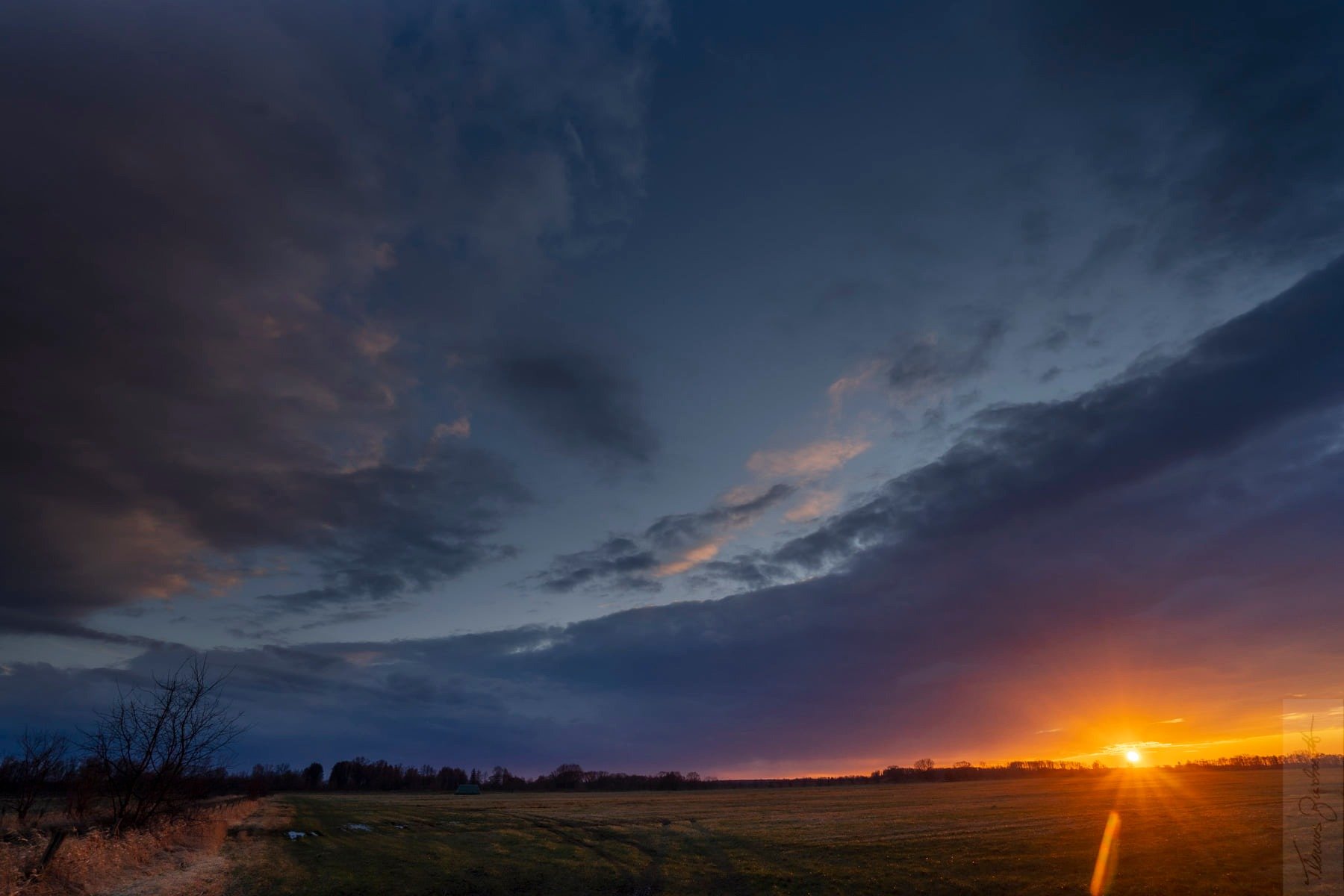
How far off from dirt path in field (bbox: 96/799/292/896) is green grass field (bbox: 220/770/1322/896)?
1.19 meters

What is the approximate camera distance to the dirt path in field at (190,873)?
27.5 meters

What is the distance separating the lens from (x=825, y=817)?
59.9m

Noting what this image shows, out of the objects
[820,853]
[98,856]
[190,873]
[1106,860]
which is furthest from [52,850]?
[1106,860]

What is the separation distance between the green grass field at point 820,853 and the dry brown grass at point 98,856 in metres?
3.73

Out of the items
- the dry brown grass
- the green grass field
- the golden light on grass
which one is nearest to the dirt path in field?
the dry brown grass

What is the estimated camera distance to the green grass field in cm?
2866

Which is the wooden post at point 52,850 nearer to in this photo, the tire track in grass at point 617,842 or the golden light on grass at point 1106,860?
the tire track in grass at point 617,842

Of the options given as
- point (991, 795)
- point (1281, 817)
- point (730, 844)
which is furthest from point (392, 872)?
point (991, 795)

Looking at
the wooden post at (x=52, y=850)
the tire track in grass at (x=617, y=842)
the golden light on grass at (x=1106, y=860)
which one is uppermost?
the wooden post at (x=52, y=850)

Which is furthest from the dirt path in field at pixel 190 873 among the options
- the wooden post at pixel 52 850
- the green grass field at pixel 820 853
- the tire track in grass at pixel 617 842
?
the tire track in grass at pixel 617 842

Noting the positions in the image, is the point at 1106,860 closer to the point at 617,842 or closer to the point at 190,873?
the point at 617,842

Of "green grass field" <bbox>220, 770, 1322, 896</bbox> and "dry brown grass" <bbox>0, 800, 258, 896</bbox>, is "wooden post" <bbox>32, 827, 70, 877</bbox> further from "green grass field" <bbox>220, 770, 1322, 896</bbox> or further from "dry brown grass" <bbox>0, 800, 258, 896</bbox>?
"green grass field" <bbox>220, 770, 1322, 896</bbox>

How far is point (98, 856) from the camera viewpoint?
28984 mm

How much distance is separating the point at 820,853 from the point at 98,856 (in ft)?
117
